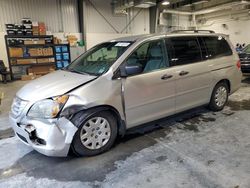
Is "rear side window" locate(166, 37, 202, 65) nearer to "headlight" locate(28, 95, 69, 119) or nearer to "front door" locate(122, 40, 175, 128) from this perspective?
"front door" locate(122, 40, 175, 128)

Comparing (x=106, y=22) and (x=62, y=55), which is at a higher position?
(x=106, y=22)

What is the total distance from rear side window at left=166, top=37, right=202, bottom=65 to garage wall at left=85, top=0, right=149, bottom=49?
7.91 meters

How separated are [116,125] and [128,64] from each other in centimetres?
76

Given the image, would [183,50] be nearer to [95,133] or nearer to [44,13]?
[95,133]

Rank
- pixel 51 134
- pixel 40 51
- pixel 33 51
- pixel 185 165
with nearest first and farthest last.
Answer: pixel 51 134 < pixel 185 165 < pixel 33 51 < pixel 40 51

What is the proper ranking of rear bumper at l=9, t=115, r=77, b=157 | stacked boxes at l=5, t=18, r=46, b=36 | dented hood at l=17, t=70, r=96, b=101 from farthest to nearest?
stacked boxes at l=5, t=18, r=46, b=36 → dented hood at l=17, t=70, r=96, b=101 → rear bumper at l=9, t=115, r=77, b=157

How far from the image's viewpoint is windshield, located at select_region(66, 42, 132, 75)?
8.75 feet

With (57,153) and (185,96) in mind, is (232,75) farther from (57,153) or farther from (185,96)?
(57,153)

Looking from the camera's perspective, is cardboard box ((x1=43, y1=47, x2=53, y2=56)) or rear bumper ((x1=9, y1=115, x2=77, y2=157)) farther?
cardboard box ((x1=43, y1=47, x2=53, y2=56))

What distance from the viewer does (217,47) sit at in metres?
3.66

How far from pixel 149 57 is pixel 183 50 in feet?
2.07

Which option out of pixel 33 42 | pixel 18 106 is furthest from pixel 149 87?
pixel 33 42

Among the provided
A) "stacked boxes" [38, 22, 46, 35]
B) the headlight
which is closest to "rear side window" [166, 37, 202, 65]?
the headlight

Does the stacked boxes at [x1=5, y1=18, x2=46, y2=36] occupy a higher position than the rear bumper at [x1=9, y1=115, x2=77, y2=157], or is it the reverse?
the stacked boxes at [x1=5, y1=18, x2=46, y2=36]
